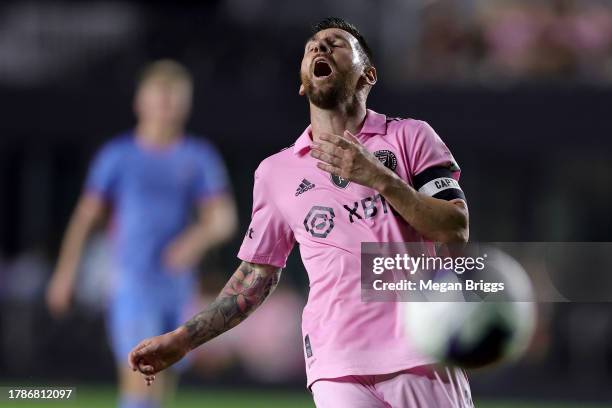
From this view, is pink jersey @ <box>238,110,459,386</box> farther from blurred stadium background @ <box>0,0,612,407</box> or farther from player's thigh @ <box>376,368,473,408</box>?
blurred stadium background @ <box>0,0,612,407</box>

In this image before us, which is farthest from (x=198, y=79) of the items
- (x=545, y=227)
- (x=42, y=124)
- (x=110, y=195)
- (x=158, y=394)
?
(x=158, y=394)

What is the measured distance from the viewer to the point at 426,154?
4.44m

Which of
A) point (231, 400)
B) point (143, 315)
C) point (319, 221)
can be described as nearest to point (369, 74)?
point (319, 221)

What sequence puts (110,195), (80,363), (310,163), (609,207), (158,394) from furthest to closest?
(609,207) → (80,363) → (110,195) → (158,394) → (310,163)

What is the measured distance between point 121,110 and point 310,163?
38.1ft

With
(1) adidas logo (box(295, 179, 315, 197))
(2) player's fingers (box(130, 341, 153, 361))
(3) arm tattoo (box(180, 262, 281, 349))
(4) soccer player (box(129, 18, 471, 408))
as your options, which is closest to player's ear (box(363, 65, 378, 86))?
(4) soccer player (box(129, 18, 471, 408))

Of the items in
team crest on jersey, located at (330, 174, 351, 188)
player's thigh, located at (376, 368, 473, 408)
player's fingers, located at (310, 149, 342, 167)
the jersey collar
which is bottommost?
player's thigh, located at (376, 368, 473, 408)

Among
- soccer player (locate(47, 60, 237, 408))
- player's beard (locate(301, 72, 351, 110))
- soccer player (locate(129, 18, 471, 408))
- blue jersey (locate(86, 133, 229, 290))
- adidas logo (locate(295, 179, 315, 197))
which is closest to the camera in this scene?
soccer player (locate(129, 18, 471, 408))

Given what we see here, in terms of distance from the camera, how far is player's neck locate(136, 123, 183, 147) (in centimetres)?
967

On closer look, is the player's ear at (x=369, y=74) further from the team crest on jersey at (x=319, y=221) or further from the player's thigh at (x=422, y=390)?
the player's thigh at (x=422, y=390)

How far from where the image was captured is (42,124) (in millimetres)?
16266

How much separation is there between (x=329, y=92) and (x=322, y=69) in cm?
11

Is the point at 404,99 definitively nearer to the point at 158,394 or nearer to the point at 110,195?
the point at 110,195

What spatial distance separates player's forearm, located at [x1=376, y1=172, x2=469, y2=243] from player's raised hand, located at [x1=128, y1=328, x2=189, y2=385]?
110cm
